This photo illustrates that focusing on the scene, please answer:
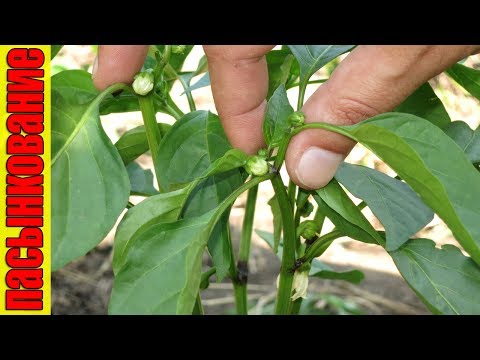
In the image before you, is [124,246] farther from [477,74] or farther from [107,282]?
[107,282]

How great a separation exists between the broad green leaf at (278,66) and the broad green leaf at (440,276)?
23 cm

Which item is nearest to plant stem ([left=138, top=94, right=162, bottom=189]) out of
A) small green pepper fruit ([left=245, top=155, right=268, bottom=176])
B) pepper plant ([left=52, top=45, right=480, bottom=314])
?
pepper plant ([left=52, top=45, right=480, bottom=314])

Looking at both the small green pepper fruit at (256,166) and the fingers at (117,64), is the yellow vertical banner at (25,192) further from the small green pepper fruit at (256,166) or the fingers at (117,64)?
the small green pepper fruit at (256,166)

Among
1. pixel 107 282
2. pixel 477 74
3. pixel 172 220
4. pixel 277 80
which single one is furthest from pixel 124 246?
pixel 107 282

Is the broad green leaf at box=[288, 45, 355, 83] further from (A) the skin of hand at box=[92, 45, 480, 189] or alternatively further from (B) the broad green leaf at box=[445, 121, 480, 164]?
(B) the broad green leaf at box=[445, 121, 480, 164]

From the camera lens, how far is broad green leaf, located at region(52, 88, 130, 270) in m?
0.56

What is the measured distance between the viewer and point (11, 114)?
2.08 feet

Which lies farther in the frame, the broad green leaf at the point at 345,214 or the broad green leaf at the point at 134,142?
the broad green leaf at the point at 134,142

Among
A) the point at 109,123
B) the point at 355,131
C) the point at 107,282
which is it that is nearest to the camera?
the point at 355,131

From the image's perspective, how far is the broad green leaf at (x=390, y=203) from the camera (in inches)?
21.8

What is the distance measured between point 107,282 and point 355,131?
0.97 m

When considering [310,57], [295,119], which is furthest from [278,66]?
[295,119]

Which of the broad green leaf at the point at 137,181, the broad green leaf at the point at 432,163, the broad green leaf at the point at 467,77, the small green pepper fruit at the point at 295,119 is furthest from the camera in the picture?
the broad green leaf at the point at 137,181

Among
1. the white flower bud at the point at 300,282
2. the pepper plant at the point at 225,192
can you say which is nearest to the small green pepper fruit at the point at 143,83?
the pepper plant at the point at 225,192
